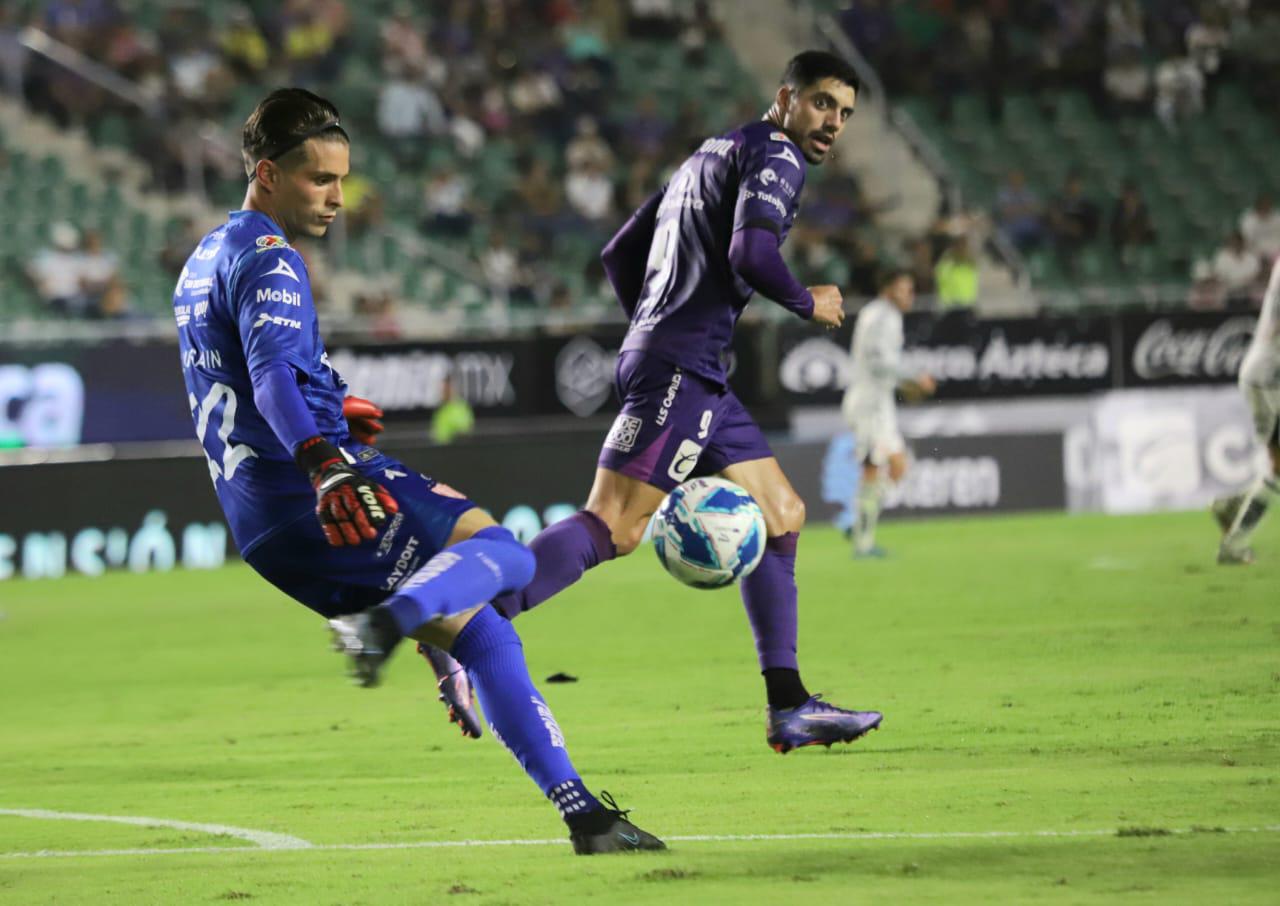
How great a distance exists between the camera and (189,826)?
659cm

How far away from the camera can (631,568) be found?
58.4ft

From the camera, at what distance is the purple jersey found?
730cm

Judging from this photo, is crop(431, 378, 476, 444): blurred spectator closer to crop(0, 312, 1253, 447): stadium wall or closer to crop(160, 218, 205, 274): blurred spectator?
crop(0, 312, 1253, 447): stadium wall

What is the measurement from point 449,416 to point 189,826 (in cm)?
1371

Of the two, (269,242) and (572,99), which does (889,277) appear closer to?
(572,99)

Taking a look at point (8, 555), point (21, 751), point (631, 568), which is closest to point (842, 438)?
point (631, 568)

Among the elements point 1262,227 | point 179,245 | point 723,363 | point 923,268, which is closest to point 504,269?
point 179,245

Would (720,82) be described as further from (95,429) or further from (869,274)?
(95,429)

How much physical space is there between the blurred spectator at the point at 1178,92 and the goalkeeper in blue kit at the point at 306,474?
22.6m

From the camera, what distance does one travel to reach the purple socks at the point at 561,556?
272 inches

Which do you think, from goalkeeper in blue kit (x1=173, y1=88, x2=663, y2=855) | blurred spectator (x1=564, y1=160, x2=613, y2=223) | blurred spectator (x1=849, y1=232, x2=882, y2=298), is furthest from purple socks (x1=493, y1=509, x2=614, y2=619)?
blurred spectator (x1=564, y1=160, x2=613, y2=223)

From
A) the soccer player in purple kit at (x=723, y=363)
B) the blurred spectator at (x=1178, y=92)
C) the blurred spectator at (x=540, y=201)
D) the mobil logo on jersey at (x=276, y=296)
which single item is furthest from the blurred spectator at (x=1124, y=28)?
the mobil logo on jersey at (x=276, y=296)

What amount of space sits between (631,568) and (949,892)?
12941 mm

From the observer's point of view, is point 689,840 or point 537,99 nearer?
point 689,840
